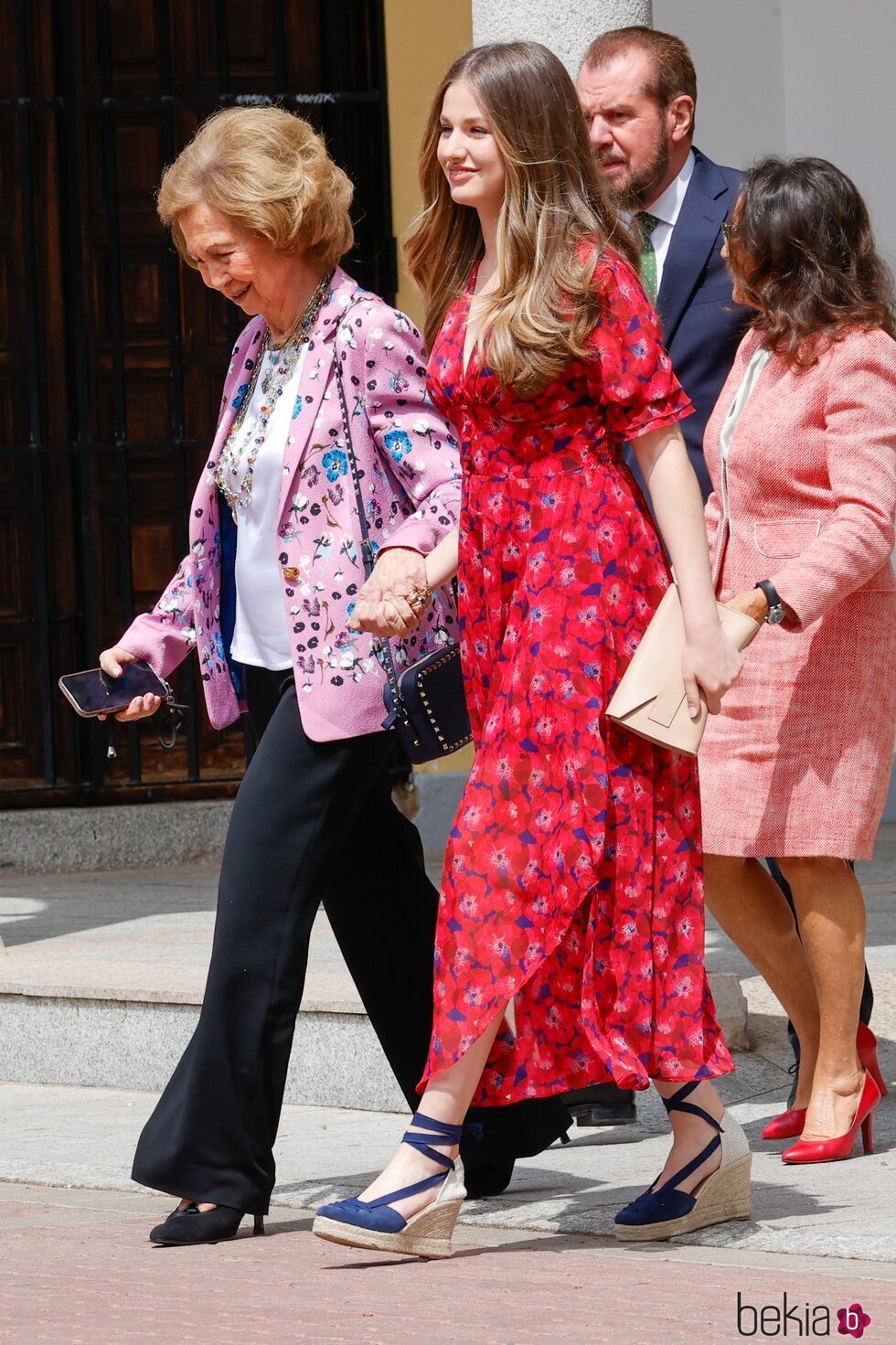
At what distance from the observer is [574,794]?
3668 millimetres

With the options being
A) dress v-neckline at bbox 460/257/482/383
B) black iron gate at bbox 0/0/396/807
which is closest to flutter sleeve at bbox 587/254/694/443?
dress v-neckline at bbox 460/257/482/383

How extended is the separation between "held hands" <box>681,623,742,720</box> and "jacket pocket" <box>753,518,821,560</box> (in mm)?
633

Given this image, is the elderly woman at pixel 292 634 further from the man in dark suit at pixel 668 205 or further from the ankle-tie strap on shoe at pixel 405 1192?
the man in dark suit at pixel 668 205

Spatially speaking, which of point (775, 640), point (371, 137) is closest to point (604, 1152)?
point (775, 640)

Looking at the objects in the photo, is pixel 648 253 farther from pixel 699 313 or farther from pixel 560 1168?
pixel 560 1168

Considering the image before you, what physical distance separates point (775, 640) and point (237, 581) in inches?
39.9

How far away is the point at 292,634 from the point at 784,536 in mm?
963

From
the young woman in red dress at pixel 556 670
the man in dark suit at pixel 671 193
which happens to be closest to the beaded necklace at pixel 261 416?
the young woman in red dress at pixel 556 670

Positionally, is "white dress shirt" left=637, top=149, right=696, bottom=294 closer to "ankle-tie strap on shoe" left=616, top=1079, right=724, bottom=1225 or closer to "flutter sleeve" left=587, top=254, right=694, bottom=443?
"flutter sleeve" left=587, top=254, right=694, bottom=443

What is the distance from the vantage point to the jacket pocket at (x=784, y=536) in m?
4.26

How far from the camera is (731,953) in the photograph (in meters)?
6.12

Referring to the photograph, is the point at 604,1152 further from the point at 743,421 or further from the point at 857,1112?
the point at 743,421

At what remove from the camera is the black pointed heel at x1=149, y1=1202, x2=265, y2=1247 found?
12.8 ft

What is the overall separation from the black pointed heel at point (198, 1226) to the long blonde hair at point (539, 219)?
1464 millimetres
